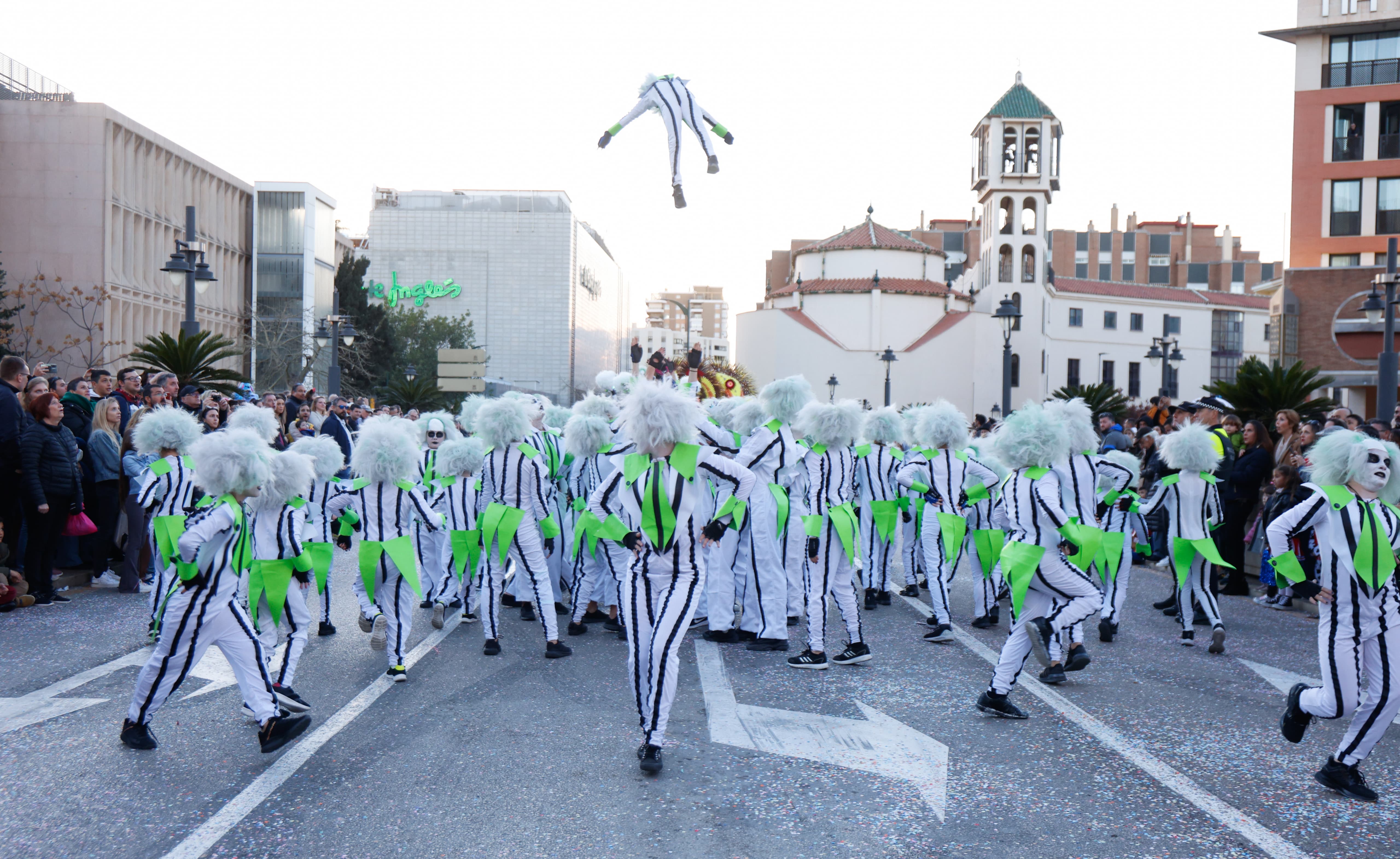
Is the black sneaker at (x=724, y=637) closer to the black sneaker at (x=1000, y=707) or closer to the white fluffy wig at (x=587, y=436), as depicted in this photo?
the white fluffy wig at (x=587, y=436)

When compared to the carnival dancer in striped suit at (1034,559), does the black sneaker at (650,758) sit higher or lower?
lower

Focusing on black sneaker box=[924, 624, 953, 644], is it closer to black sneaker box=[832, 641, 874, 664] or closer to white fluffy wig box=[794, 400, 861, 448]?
black sneaker box=[832, 641, 874, 664]

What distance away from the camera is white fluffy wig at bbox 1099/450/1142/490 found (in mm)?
8531

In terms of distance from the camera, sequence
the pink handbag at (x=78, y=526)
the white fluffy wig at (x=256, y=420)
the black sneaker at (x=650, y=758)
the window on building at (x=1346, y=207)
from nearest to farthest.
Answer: the black sneaker at (x=650, y=758) < the white fluffy wig at (x=256, y=420) < the pink handbag at (x=78, y=526) < the window on building at (x=1346, y=207)

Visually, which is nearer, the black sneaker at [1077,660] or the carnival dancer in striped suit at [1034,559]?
the carnival dancer in striped suit at [1034,559]

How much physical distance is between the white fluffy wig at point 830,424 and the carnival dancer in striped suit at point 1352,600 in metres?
3.41

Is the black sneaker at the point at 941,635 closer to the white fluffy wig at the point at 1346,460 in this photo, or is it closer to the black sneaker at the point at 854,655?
the black sneaker at the point at 854,655

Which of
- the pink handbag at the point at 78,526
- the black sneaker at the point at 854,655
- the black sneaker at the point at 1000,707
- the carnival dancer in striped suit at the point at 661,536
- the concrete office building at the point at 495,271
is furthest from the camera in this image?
the concrete office building at the point at 495,271

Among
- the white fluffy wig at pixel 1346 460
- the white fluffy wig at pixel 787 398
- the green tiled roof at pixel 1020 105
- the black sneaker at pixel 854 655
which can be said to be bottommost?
the black sneaker at pixel 854 655

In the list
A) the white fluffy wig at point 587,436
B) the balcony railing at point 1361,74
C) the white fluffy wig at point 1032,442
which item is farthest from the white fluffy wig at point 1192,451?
the balcony railing at point 1361,74

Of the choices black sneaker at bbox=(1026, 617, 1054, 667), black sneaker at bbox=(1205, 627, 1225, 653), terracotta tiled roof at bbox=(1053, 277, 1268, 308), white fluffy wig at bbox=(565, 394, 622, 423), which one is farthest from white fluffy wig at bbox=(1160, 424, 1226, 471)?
terracotta tiled roof at bbox=(1053, 277, 1268, 308)

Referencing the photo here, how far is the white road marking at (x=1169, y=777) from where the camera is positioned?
14.0ft

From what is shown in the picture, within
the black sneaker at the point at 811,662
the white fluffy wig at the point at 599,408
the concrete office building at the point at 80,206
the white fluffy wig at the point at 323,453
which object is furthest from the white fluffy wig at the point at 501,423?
the concrete office building at the point at 80,206

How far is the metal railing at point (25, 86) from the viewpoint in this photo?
40.3 m
